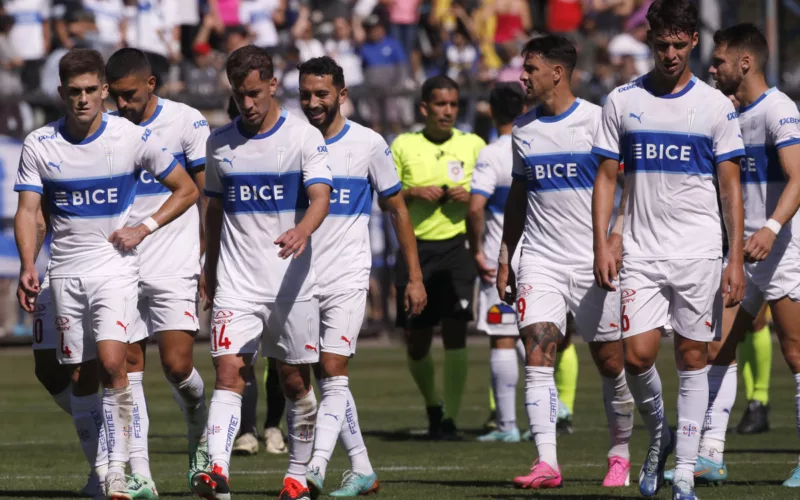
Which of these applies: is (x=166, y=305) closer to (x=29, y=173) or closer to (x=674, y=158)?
(x=29, y=173)

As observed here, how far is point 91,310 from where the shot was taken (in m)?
7.86

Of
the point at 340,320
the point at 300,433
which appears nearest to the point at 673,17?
the point at 340,320

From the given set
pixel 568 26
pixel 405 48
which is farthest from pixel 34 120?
pixel 568 26

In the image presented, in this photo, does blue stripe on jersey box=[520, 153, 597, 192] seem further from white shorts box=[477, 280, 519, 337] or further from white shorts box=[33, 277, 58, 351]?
white shorts box=[477, 280, 519, 337]

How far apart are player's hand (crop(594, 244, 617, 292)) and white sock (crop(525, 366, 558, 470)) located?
113 cm

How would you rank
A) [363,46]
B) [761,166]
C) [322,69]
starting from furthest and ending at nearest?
1. [363,46]
2. [761,166]
3. [322,69]

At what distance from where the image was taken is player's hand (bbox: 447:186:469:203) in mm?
12211

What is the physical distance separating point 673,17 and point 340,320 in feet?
8.11

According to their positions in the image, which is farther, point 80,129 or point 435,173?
point 435,173

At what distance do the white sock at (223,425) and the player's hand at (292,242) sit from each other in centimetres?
83

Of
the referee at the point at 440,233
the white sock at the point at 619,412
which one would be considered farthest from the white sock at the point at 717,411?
the referee at the point at 440,233

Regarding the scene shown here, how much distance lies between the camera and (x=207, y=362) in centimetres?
1867

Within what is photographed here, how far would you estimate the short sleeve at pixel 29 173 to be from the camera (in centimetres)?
786

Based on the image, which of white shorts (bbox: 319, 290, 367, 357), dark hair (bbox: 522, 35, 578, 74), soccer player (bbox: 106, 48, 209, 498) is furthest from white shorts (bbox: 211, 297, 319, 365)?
dark hair (bbox: 522, 35, 578, 74)
